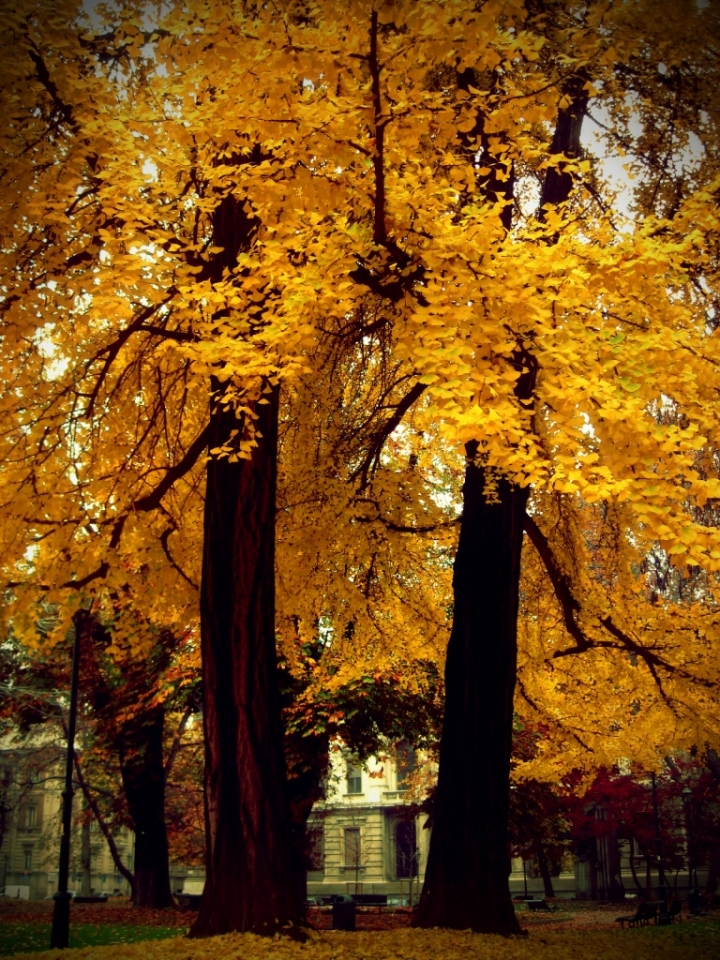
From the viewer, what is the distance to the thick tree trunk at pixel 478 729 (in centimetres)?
816

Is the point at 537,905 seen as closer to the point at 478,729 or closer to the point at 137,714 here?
the point at 137,714

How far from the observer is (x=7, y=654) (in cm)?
2377

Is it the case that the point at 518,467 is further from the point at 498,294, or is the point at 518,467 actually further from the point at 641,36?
the point at 641,36

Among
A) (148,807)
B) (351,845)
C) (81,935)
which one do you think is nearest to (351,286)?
(81,935)

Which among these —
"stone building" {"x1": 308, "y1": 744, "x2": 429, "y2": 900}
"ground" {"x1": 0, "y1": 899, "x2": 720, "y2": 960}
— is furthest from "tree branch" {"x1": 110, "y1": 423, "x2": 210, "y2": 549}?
"stone building" {"x1": 308, "y1": 744, "x2": 429, "y2": 900}

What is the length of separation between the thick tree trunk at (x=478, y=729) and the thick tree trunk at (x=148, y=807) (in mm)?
13686

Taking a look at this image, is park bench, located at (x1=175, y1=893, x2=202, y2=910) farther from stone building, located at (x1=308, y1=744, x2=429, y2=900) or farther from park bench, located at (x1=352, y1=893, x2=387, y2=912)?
A: stone building, located at (x1=308, y1=744, x2=429, y2=900)

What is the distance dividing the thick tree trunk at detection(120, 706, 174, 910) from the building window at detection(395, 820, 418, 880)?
75.3 feet

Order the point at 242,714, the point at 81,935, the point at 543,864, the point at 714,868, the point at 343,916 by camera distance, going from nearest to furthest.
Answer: the point at 242,714
the point at 343,916
the point at 81,935
the point at 714,868
the point at 543,864

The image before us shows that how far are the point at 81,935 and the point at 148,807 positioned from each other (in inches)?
242

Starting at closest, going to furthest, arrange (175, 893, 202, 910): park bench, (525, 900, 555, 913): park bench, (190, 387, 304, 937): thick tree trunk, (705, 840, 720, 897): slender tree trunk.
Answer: (190, 387, 304, 937): thick tree trunk < (175, 893, 202, 910): park bench < (705, 840, 720, 897): slender tree trunk < (525, 900, 555, 913): park bench

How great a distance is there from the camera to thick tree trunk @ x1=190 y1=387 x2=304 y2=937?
698 cm

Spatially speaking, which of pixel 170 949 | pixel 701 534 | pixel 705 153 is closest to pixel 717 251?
pixel 705 153

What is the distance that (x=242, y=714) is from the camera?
7.41 metres
